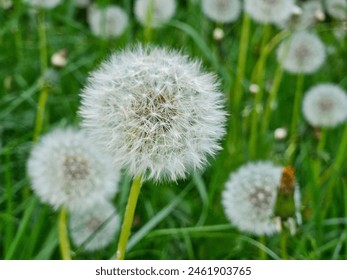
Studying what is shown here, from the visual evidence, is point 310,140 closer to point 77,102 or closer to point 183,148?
point 77,102

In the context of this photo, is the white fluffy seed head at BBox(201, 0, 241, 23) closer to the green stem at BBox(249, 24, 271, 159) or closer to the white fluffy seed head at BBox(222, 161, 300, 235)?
the green stem at BBox(249, 24, 271, 159)

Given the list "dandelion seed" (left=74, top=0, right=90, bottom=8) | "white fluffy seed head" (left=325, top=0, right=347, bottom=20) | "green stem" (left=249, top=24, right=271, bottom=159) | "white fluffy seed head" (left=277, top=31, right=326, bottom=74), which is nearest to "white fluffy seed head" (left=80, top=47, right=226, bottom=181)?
"green stem" (left=249, top=24, right=271, bottom=159)

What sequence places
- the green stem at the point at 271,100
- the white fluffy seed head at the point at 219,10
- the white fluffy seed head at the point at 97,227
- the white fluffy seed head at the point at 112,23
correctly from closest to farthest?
the white fluffy seed head at the point at 97,227 → the green stem at the point at 271,100 → the white fluffy seed head at the point at 219,10 → the white fluffy seed head at the point at 112,23

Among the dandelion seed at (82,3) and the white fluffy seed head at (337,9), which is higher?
the white fluffy seed head at (337,9)

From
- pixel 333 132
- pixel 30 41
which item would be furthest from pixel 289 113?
pixel 30 41

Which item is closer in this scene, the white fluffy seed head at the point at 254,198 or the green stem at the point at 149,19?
the white fluffy seed head at the point at 254,198

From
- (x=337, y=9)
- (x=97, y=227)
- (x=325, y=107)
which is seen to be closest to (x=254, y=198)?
(x=97, y=227)

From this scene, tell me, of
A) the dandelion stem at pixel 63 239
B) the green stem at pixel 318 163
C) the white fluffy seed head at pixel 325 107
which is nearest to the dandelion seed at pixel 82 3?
the white fluffy seed head at pixel 325 107

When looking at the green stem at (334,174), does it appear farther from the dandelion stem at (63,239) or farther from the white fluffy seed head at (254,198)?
the dandelion stem at (63,239)
